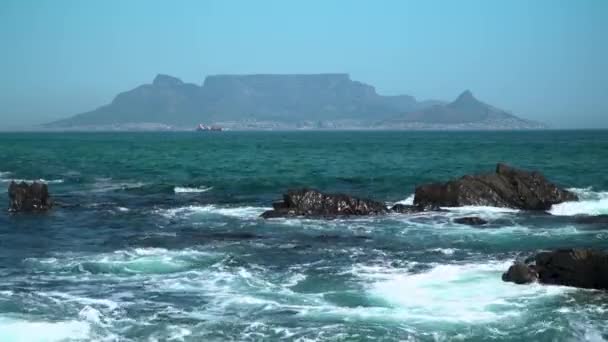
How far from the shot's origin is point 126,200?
44219mm

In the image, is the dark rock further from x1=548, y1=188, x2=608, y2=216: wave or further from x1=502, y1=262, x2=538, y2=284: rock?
x1=502, y1=262, x2=538, y2=284: rock

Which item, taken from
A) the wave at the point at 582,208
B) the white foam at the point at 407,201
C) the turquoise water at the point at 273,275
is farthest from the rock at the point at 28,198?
the wave at the point at 582,208

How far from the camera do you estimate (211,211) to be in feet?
127

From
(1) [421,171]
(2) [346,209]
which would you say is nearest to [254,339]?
(2) [346,209]

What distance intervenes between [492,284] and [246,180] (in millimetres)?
37021

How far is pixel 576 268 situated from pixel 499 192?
17744 mm

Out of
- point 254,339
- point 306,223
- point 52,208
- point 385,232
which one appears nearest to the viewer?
point 254,339

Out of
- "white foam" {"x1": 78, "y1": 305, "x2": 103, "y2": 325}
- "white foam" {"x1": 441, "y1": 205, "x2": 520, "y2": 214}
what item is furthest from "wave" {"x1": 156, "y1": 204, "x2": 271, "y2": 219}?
"white foam" {"x1": 78, "y1": 305, "x2": 103, "y2": 325}

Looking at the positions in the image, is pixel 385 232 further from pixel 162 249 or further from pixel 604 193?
pixel 604 193

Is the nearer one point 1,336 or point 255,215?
point 1,336

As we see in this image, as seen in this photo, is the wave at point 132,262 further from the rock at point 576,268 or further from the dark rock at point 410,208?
the dark rock at point 410,208

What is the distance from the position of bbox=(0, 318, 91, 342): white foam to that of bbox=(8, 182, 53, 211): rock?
21.8m

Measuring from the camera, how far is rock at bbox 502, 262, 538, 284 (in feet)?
69.9

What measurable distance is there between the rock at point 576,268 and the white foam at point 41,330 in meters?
13.1
